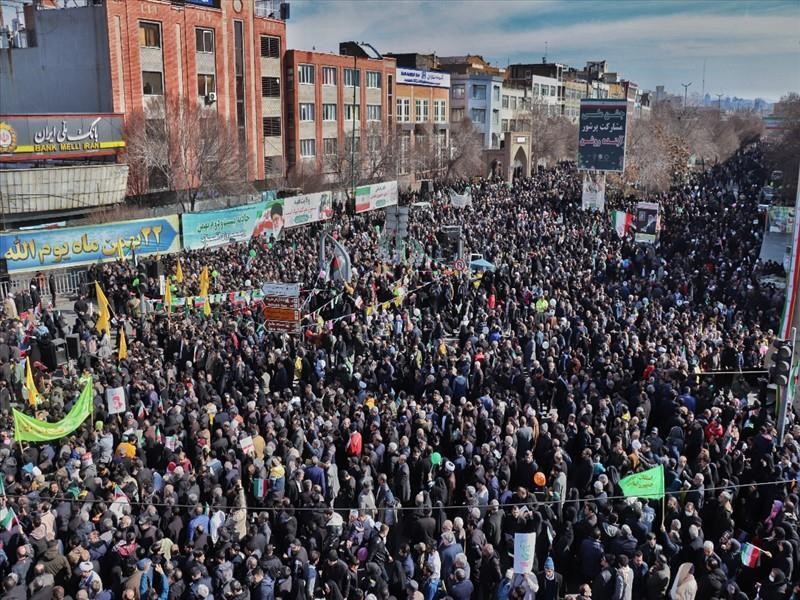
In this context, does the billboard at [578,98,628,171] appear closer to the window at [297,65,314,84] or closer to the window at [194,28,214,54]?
the window at [297,65,314,84]

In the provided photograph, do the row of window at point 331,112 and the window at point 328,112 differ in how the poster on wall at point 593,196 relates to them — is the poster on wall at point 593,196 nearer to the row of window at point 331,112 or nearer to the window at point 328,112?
the row of window at point 331,112

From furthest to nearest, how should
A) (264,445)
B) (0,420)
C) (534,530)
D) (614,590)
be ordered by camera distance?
(0,420), (264,445), (534,530), (614,590)

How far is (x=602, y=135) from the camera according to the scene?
39.5 m

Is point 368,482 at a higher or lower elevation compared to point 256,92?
lower

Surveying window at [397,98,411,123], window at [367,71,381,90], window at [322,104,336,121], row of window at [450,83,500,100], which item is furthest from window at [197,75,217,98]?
row of window at [450,83,500,100]

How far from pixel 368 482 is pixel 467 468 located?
1.45 metres

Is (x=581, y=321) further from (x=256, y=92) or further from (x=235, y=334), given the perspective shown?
(x=256, y=92)

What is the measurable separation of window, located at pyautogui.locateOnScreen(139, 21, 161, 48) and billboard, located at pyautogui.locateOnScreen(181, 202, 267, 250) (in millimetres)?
11960

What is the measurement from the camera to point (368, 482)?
9688 millimetres

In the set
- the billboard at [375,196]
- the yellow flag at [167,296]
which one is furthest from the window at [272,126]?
the yellow flag at [167,296]

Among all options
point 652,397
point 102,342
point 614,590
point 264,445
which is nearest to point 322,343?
point 102,342

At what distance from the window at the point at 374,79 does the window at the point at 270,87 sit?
10427 mm

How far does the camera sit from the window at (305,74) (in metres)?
45.0

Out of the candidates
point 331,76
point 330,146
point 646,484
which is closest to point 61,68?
point 330,146
